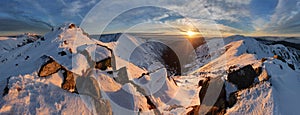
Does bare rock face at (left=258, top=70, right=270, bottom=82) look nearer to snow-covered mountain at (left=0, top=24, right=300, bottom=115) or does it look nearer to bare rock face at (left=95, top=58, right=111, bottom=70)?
snow-covered mountain at (left=0, top=24, right=300, bottom=115)

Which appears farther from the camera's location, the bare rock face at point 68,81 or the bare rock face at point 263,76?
the bare rock face at point 68,81

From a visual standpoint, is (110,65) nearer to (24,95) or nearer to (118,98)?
(118,98)

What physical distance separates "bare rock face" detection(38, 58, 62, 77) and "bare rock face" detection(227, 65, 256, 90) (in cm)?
1535

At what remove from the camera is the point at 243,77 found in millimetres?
18344

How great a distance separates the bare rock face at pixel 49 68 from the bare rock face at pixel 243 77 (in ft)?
50.3

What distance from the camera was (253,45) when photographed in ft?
414

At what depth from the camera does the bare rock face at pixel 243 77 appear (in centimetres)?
1784

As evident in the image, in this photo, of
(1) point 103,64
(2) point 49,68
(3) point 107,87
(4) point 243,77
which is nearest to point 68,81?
(2) point 49,68

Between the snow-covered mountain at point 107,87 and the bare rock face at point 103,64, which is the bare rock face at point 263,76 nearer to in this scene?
the snow-covered mountain at point 107,87

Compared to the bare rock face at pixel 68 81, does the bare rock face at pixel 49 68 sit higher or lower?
higher

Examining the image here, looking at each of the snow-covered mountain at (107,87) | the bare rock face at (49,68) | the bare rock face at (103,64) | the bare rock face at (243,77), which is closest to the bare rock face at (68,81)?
the snow-covered mountain at (107,87)

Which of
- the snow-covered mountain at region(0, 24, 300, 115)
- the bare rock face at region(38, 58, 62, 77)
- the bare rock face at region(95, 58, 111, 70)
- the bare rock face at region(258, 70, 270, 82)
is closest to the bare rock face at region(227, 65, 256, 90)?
the snow-covered mountain at region(0, 24, 300, 115)

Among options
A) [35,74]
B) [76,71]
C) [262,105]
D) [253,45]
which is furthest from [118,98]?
[253,45]

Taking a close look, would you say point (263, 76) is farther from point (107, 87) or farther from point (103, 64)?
point (103, 64)
